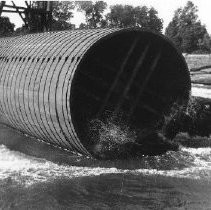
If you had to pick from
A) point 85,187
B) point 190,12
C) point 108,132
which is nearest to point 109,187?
point 85,187

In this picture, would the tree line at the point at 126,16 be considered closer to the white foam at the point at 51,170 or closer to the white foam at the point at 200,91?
the white foam at the point at 200,91

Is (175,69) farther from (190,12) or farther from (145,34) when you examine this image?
(190,12)

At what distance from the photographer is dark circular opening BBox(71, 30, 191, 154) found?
12602 millimetres

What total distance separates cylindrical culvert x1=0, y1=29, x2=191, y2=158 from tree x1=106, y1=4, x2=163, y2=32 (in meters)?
99.0

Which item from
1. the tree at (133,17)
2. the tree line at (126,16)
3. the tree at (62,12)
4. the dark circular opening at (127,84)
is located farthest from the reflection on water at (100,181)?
the tree at (133,17)

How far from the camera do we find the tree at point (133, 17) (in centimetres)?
11212

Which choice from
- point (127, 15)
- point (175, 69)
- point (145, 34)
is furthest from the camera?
point (127, 15)

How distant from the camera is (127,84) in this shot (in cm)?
1338

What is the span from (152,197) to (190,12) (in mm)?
93498

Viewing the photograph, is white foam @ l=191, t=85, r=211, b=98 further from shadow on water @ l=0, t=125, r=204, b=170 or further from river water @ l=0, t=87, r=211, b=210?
shadow on water @ l=0, t=125, r=204, b=170

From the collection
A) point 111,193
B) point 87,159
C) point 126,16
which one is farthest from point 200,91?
point 126,16

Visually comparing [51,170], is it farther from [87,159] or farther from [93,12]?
[93,12]

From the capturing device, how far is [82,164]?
9.88 metres

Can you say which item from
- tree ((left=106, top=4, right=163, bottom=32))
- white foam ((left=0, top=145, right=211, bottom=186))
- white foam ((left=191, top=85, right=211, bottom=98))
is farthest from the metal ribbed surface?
tree ((left=106, top=4, right=163, bottom=32))
